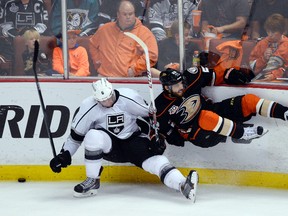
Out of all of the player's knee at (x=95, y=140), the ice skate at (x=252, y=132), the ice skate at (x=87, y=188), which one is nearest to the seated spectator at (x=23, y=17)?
the player's knee at (x=95, y=140)

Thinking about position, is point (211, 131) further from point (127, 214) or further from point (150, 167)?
point (127, 214)

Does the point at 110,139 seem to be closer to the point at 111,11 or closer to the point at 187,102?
the point at 187,102

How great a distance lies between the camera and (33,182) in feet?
19.5

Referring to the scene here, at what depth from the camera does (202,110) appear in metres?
5.52

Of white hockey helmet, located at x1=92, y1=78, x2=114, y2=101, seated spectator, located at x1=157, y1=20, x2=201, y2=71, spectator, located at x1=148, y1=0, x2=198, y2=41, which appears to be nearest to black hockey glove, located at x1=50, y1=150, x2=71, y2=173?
white hockey helmet, located at x1=92, y1=78, x2=114, y2=101

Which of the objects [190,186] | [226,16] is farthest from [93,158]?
[226,16]

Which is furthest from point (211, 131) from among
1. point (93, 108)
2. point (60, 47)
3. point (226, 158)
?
point (60, 47)

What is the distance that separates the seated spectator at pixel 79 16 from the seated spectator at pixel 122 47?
0.08m

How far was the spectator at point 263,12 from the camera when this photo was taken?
5492mm

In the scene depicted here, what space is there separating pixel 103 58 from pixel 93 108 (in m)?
0.50

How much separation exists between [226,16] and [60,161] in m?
1.45

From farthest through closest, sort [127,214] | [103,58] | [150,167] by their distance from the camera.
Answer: [103,58] < [150,167] < [127,214]

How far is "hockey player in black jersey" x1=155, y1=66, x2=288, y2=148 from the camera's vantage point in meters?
5.46

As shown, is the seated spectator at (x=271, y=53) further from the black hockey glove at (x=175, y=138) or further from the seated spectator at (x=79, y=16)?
the seated spectator at (x=79, y=16)
